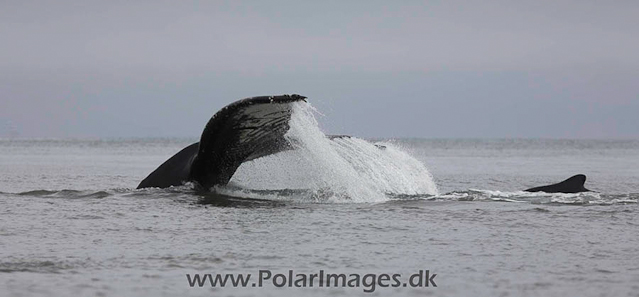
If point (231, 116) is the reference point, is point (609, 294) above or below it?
below

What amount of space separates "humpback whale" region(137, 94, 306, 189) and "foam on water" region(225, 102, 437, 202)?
0.15m

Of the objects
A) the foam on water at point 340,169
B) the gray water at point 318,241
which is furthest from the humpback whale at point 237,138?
the gray water at point 318,241

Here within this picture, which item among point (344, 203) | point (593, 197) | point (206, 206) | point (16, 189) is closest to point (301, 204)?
point (344, 203)

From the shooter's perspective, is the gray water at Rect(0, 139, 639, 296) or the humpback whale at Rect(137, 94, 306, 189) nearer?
the gray water at Rect(0, 139, 639, 296)

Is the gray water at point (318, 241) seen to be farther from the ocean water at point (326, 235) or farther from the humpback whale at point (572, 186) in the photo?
the humpback whale at point (572, 186)

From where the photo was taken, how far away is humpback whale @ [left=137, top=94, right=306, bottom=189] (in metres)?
9.62

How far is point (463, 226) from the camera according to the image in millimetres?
8070

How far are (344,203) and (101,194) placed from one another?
11.0 ft

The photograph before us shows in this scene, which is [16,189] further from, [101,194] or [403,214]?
[403,214]

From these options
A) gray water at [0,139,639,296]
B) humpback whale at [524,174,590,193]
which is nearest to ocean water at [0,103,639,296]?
gray water at [0,139,639,296]

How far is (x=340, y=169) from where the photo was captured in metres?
10.7

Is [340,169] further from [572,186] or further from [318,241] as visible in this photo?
[318,241]

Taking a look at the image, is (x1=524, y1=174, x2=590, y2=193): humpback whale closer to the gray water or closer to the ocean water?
the gray water

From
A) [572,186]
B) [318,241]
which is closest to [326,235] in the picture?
[318,241]
